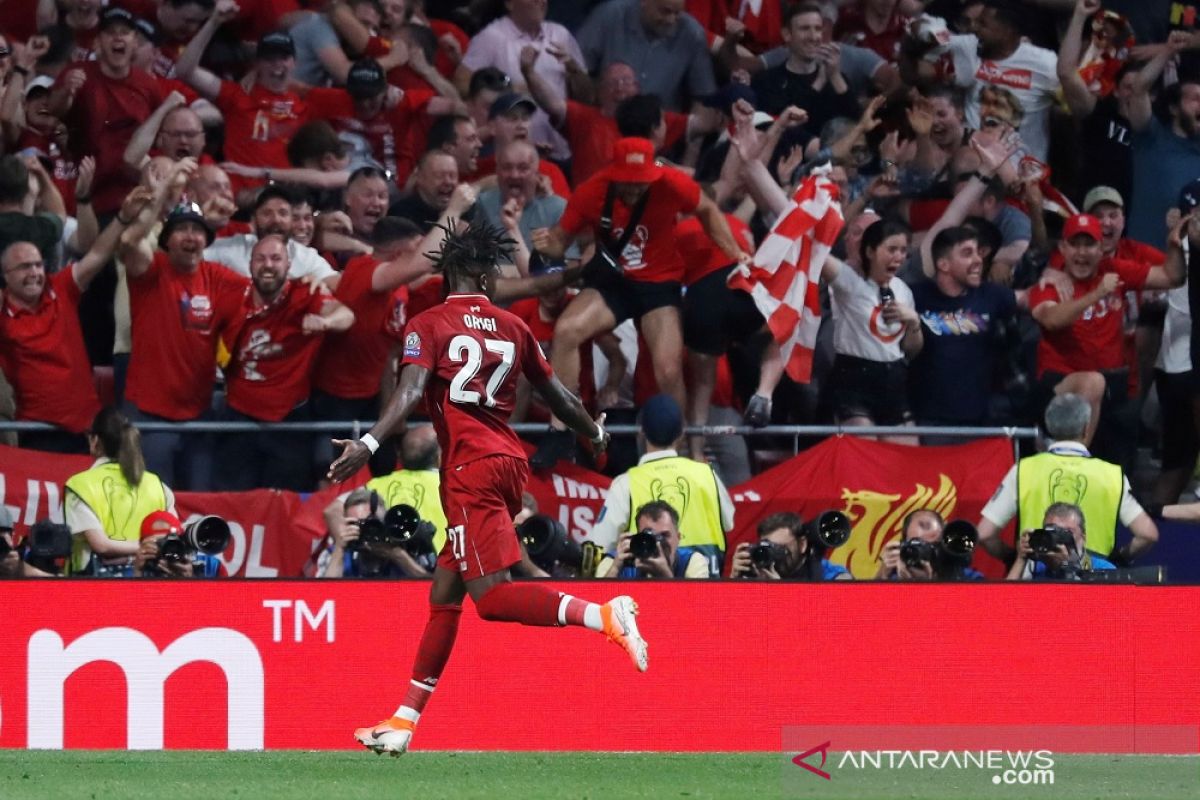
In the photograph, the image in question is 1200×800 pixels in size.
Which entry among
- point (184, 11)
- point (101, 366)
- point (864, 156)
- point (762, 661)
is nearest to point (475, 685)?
point (762, 661)

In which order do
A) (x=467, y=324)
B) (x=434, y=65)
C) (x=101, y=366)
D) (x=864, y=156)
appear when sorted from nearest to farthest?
(x=467, y=324) < (x=101, y=366) < (x=864, y=156) < (x=434, y=65)

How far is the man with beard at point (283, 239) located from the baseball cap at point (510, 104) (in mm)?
1609

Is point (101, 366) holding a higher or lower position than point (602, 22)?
lower

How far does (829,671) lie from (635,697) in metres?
0.96

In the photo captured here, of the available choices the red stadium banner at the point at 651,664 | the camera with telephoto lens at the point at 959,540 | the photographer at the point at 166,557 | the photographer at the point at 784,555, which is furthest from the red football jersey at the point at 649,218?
the photographer at the point at 166,557

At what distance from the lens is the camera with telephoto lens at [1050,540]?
10586 mm

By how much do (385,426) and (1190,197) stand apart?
692cm

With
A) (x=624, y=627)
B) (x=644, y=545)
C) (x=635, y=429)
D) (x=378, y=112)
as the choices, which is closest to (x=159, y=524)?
(x=644, y=545)

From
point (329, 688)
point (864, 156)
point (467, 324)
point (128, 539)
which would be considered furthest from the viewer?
point (864, 156)

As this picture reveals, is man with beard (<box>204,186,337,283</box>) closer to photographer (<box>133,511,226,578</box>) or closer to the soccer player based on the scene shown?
photographer (<box>133,511,226,578</box>)

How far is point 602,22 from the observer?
15305 millimetres

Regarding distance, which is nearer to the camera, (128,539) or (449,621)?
(449,621)

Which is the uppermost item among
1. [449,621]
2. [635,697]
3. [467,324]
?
[467,324]

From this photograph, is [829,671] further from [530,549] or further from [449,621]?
[449,621]
